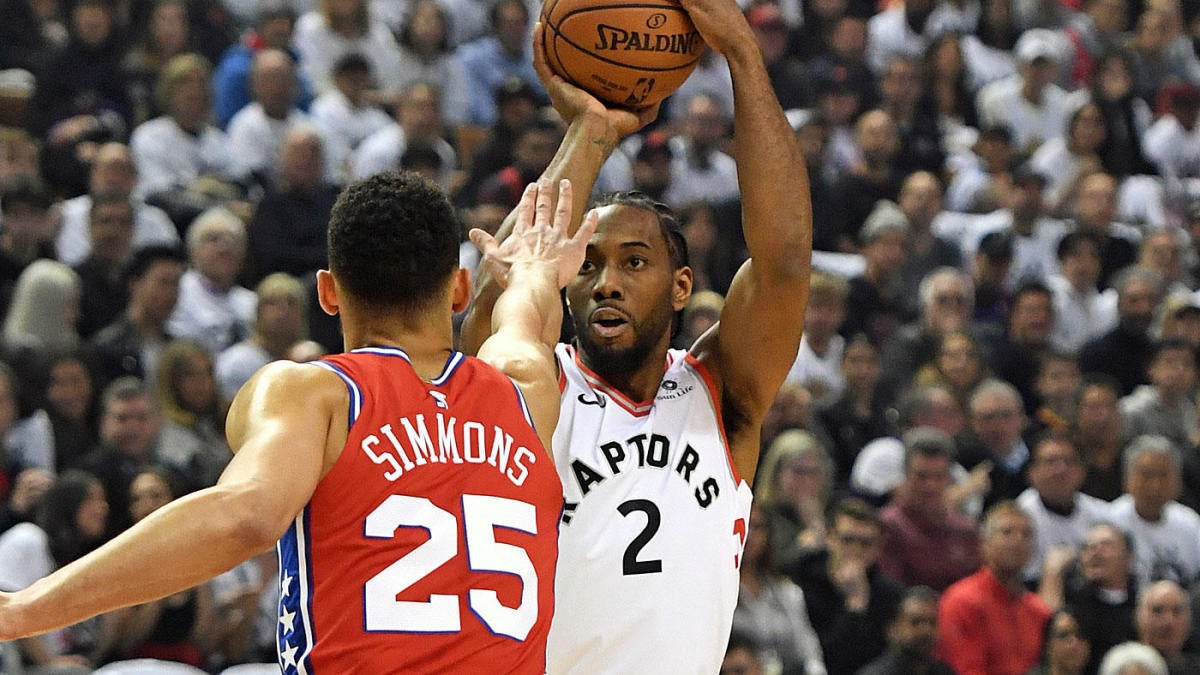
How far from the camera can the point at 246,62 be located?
11211 mm

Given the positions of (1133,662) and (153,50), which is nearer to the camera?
(1133,662)

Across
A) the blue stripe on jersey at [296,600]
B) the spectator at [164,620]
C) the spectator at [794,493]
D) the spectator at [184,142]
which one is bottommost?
the spectator at [794,493]

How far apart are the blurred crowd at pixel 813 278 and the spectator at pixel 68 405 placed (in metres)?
0.02

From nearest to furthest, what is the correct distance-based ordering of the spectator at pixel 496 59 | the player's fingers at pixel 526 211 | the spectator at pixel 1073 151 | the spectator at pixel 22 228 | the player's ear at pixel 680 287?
1. the player's fingers at pixel 526 211
2. the player's ear at pixel 680 287
3. the spectator at pixel 22 228
4. the spectator at pixel 496 59
5. the spectator at pixel 1073 151

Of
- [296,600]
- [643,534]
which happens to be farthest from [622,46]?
[296,600]

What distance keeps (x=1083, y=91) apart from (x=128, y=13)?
23.0 ft

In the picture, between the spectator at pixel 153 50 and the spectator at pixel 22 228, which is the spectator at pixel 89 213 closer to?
the spectator at pixel 22 228

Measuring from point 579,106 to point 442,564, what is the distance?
1837mm

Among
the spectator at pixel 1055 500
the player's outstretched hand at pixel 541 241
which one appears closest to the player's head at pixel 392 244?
the player's outstretched hand at pixel 541 241

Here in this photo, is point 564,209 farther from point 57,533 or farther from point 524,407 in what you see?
point 57,533

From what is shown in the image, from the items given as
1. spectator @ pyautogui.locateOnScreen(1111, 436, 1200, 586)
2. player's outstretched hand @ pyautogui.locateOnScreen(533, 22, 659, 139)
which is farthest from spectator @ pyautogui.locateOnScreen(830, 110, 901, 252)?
player's outstretched hand @ pyautogui.locateOnScreen(533, 22, 659, 139)

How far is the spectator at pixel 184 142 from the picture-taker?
33.6 ft

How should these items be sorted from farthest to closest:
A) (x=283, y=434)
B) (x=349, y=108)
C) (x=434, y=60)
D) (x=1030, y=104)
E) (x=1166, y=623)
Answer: (x=1030, y=104)
(x=434, y=60)
(x=349, y=108)
(x=1166, y=623)
(x=283, y=434)

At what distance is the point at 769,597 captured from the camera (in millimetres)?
8141
